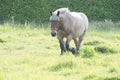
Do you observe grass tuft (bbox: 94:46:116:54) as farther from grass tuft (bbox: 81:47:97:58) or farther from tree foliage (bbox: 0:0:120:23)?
tree foliage (bbox: 0:0:120:23)

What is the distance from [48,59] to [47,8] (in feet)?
45.0

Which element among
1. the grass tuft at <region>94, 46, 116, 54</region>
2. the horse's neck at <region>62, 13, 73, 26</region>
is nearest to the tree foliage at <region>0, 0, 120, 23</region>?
the grass tuft at <region>94, 46, 116, 54</region>

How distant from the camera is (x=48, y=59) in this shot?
42.1 ft

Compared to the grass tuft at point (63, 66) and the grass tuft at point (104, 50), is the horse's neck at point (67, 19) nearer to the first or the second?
the grass tuft at point (104, 50)

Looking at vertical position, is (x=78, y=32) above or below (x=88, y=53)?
above

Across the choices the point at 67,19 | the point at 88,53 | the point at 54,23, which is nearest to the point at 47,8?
the point at 67,19

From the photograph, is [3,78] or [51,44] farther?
[51,44]

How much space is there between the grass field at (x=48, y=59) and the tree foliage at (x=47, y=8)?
4.69 meters

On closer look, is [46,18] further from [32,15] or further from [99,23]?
[99,23]

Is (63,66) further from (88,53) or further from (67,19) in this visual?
(67,19)

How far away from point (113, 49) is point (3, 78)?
693cm

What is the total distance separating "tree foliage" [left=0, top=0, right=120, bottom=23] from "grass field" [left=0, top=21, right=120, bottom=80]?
4693mm

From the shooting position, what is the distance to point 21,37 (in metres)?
19.0

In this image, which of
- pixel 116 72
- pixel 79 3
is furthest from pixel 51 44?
pixel 79 3
